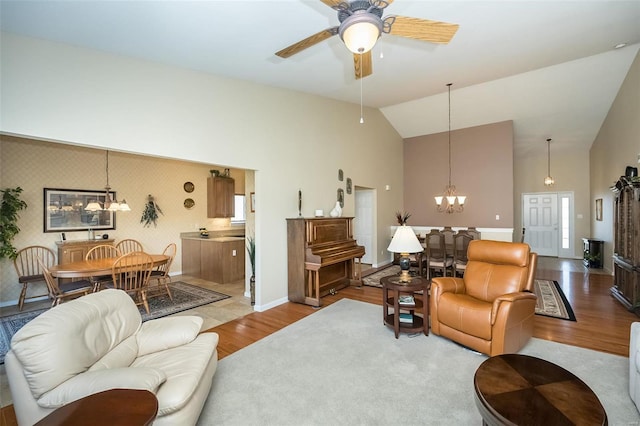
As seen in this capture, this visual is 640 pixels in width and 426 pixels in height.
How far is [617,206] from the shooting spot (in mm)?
4738

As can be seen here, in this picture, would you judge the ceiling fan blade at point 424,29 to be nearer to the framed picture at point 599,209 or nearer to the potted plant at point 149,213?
the potted plant at point 149,213

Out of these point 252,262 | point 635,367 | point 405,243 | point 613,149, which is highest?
point 613,149

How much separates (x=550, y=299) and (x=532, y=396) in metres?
3.83

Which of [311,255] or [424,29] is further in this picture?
[311,255]

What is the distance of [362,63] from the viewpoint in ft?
8.52

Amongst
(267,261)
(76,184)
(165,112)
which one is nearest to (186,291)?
(267,261)

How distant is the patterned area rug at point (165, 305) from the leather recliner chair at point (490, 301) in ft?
11.3

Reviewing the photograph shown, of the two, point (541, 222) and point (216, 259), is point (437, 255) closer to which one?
point (216, 259)

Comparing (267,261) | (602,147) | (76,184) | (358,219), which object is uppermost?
(602,147)

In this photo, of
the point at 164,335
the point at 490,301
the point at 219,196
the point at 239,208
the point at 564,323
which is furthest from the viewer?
the point at 239,208

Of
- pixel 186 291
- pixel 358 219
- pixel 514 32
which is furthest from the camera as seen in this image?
pixel 358 219

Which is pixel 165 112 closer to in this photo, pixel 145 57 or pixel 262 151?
pixel 145 57

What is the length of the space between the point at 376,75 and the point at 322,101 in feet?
4.25

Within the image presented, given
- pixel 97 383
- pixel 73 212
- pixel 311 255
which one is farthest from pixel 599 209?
pixel 73 212
